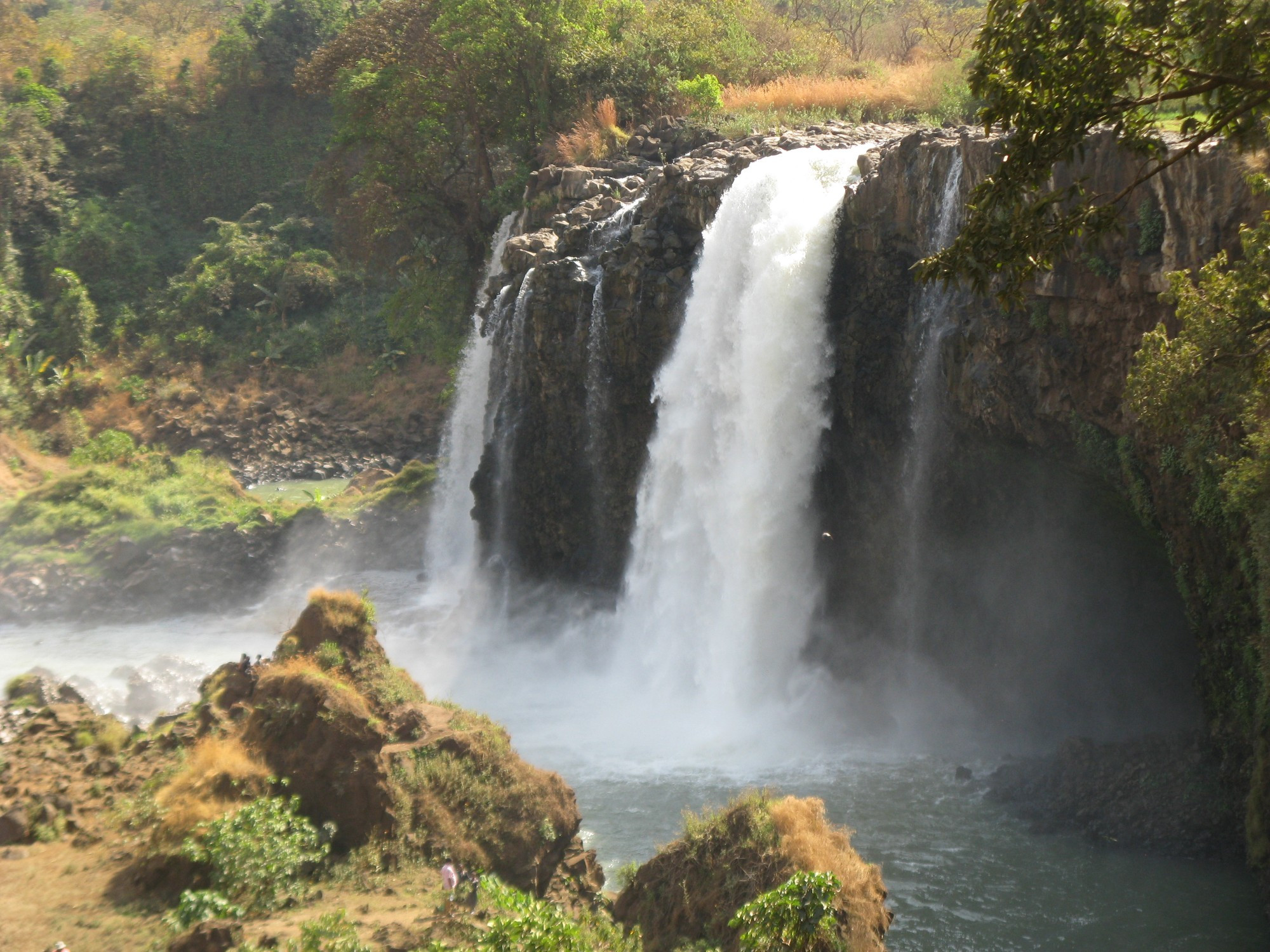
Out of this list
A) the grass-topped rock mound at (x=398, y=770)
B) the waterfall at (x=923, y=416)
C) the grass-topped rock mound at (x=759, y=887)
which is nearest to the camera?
the grass-topped rock mound at (x=759, y=887)

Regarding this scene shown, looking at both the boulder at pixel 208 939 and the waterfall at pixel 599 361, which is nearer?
the boulder at pixel 208 939

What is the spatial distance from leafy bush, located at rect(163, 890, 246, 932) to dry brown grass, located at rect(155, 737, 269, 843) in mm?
730

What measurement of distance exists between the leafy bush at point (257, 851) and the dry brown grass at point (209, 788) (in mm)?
201

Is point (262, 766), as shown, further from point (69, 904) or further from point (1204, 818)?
point (1204, 818)

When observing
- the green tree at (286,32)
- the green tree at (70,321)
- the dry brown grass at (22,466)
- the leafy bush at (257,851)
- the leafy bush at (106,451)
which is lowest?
the leafy bush at (257,851)

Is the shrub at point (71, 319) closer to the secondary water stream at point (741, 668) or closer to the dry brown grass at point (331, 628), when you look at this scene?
the secondary water stream at point (741, 668)

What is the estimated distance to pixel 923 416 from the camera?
1559cm

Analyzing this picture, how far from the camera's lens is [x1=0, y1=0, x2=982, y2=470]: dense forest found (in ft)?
93.2

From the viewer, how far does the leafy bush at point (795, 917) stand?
754 centimetres

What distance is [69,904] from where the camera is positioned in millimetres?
8648

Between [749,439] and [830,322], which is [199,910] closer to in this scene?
[749,439]

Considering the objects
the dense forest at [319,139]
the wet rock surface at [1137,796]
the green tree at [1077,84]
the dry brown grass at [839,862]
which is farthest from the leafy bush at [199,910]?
Answer: the dense forest at [319,139]

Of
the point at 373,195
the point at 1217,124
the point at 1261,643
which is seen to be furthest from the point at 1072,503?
the point at 373,195

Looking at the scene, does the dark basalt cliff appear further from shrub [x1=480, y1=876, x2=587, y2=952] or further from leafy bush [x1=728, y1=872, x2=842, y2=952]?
shrub [x1=480, y1=876, x2=587, y2=952]
